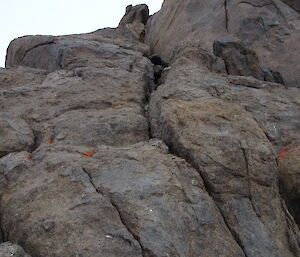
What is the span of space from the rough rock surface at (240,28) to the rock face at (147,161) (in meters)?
2.74

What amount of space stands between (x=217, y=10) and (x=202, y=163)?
55.7ft

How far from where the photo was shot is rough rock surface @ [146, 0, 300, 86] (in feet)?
74.0

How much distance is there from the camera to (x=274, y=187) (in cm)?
1209

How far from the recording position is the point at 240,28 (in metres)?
24.8

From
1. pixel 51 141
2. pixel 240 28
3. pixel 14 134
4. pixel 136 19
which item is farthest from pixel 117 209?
pixel 136 19

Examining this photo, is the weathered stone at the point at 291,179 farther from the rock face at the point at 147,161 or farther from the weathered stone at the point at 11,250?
the weathered stone at the point at 11,250

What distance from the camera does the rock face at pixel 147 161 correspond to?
9.73 m

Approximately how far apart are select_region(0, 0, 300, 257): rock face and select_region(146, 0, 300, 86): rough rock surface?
8.99 ft

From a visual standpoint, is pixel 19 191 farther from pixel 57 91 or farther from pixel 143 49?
pixel 143 49

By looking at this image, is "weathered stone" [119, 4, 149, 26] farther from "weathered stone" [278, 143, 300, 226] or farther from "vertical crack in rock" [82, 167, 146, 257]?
"vertical crack in rock" [82, 167, 146, 257]

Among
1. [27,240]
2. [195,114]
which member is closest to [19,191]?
[27,240]

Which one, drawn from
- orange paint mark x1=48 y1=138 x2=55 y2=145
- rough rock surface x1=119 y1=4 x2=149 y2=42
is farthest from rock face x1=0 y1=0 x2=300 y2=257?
rough rock surface x1=119 y1=4 x2=149 y2=42

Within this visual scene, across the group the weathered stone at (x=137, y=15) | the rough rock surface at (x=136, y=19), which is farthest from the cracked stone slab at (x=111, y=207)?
the weathered stone at (x=137, y=15)

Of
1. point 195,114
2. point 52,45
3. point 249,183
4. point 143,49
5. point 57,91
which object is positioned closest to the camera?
point 249,183
